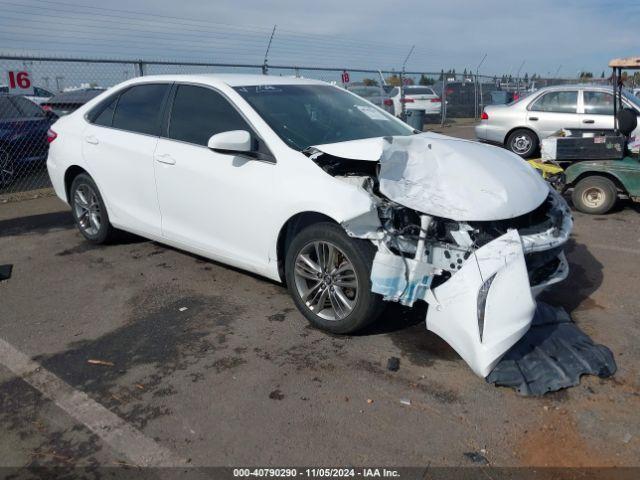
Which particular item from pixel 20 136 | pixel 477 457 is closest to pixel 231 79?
pixel 477 457

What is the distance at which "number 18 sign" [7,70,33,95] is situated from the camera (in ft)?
27.8

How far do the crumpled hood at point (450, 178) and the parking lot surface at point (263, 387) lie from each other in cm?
101

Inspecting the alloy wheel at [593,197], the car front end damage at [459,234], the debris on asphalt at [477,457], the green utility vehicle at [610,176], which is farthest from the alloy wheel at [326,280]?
the alloy wheel at [593,197]

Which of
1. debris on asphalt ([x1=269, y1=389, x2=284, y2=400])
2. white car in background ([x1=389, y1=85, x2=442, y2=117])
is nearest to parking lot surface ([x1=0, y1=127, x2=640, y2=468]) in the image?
debris on asphalt ([x1=269, y1=389, x2=284, y2=400])

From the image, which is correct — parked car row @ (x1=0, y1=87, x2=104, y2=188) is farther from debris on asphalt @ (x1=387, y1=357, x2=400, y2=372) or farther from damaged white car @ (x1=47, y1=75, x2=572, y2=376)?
debris on asphalt @ (x1=387, y1=357, x2=400, y2=372)

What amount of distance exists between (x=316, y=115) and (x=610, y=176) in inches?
171

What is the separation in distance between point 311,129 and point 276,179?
61 cm

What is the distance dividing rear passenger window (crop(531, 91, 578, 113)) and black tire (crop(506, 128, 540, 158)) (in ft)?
1.65

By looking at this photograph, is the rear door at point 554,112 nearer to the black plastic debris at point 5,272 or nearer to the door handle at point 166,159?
the door handle at point 166,159

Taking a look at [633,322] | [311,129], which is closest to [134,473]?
[311,129]

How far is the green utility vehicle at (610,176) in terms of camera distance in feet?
21.8

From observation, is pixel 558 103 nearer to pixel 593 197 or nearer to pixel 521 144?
pixel 521 144

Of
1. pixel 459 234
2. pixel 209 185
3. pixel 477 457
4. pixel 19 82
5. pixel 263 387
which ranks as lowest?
pixel 477 457

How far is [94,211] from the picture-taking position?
18.7ft
